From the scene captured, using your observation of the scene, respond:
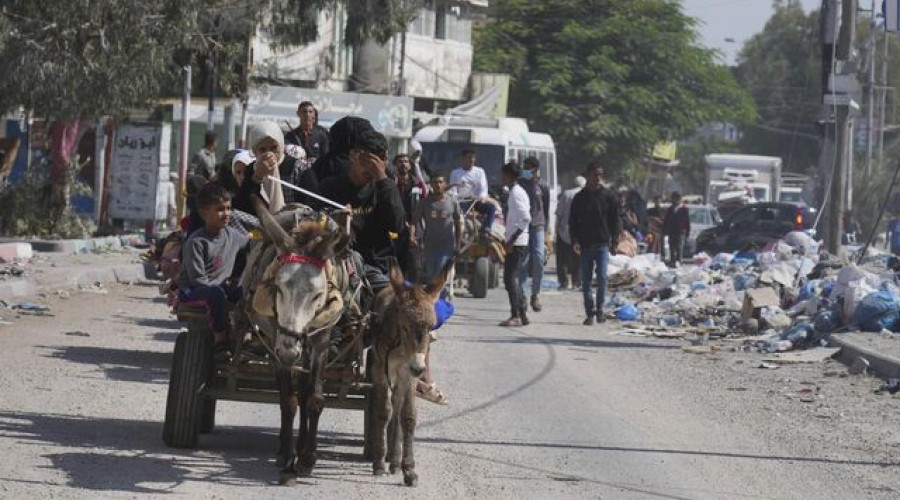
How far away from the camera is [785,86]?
103 meters

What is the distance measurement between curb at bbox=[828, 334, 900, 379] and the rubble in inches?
8.5

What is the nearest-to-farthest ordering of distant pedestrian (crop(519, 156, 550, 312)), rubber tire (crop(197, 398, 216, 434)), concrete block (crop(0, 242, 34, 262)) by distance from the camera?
rubber tire (crop(197, 398, 216, 434)), distant pedestrian (crop(519, 156, 550, 312)), concrete block (crop(0, 242, 34, 262))

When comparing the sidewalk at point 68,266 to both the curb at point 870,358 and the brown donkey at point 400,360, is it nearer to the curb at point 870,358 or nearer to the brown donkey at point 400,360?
the curb at point 870,358

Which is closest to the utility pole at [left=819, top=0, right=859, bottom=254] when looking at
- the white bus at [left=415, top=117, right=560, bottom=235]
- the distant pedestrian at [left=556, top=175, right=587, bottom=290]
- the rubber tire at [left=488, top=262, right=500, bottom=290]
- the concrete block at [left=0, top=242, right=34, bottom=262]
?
the distant pedestrian at [left=556, top=175, right=587, bottom=290]

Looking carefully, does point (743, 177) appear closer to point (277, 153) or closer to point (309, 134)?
point (309, 134)

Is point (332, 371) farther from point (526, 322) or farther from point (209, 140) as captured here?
point (209, 140)

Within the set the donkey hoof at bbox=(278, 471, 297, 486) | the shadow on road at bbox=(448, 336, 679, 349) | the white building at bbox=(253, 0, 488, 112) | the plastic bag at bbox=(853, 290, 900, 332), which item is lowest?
the shadow on road at bbox=(448, 336, 679, 349)

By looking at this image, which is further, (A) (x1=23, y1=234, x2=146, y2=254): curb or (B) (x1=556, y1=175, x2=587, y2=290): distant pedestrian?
(B) (x1=556, y1=175, x2=587, y2=290): distant pedestrian

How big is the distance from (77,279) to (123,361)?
859 cm

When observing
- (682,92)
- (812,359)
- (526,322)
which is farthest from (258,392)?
(682,92)

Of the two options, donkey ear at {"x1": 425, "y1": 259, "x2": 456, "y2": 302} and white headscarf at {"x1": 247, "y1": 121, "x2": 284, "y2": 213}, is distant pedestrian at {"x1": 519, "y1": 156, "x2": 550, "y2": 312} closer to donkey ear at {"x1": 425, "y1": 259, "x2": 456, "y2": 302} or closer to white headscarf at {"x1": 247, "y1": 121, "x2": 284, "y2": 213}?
white headscarf at {"x1": 247, "y1": 121, "x2": 284, "y2": 213}

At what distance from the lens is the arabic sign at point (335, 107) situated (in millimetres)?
38406

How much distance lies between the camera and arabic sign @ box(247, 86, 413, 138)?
38.4 m

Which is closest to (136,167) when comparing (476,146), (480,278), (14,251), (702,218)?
(476,146)
